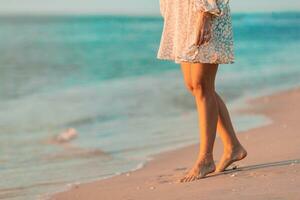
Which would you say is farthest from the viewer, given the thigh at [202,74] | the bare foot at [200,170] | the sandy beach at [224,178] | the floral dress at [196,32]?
the bare foot at [200,170]

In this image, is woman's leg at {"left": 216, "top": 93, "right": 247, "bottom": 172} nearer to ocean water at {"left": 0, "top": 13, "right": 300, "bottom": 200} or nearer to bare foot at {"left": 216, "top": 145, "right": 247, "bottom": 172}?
bare foot at {"left": 216, "top": 145, "right": 247, "bottom": 172}

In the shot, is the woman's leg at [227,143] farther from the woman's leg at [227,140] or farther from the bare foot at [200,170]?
the bare foot at [200,170]

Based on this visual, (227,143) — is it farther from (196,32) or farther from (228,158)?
(196,32)

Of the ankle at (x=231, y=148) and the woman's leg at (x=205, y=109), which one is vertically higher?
the woman's leg at (x=205, y=109)

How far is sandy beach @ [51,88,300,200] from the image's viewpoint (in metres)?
4.71

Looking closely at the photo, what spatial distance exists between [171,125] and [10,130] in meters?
1.70

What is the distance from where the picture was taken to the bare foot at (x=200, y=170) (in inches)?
207

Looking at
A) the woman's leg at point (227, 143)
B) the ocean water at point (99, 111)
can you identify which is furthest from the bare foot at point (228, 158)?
the ocean water at point (99, 111)

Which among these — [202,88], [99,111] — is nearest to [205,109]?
[202,88]

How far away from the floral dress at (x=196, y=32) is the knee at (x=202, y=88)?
20cm

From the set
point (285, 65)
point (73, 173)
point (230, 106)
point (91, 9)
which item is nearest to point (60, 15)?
point (91, 9)

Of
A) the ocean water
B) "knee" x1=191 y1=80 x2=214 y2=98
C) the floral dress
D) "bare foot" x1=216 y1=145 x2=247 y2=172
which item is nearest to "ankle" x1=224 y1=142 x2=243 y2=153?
"bare foot" x1=216 y1=145 x2=247 y2=172

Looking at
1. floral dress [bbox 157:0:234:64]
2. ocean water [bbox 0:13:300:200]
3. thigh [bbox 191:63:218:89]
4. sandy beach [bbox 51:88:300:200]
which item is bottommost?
ocean water [bbox 0:13:300:200]

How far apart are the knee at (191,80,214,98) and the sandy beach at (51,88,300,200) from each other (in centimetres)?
53
